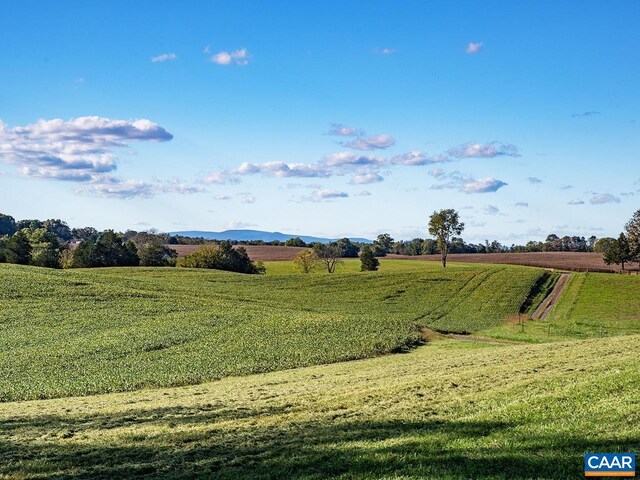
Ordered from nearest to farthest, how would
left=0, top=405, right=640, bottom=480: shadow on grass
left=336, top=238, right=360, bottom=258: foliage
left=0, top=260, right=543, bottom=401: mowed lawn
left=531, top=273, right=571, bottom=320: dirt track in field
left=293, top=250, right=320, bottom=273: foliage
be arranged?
left=0, top=405, right=640, bottom=480: shadow on grass
left=0, top=260, right=543, bottom=401: mowed lawn
left=531, top=273, right=571, bottom=320: dirt track in field
left=293, top=250, right=320, bottom=273: foliage
left=336, top=238, right=360, bottom=258: foliage

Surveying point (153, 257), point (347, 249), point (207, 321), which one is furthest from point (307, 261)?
point (207, 321)

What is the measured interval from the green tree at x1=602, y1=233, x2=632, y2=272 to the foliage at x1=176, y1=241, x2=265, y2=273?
7222cm

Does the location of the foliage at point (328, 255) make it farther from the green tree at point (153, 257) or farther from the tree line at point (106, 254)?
the green tree at point (153, 257)

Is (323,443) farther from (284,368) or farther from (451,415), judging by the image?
(284,368)

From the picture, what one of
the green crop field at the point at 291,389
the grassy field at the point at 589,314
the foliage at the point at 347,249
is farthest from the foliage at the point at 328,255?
the green crop field at the point at 291,389

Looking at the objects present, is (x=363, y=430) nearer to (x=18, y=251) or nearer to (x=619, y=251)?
(x=619, y=251)

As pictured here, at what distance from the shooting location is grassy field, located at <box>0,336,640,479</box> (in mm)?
11102

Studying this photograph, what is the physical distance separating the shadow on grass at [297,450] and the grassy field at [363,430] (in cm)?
3

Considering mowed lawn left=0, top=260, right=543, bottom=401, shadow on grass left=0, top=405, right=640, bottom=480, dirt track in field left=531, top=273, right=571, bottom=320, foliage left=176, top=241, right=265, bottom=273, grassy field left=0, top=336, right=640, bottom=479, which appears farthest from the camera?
foliage left=176, top=241, right=265, bottom=273

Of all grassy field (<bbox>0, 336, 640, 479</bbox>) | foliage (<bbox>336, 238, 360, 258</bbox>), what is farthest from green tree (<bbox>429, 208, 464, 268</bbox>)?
grassy field (<bbox>0, 336, 640, 479</bbox>)

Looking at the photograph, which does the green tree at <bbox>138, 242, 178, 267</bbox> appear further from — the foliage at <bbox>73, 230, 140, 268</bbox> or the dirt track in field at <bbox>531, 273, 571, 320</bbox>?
the dirt track in field at <bbox>531, 273, 571, 320</bbox>

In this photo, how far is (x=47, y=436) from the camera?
53.1ft

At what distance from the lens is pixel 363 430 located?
46.2ft

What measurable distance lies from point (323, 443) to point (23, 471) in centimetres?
624
